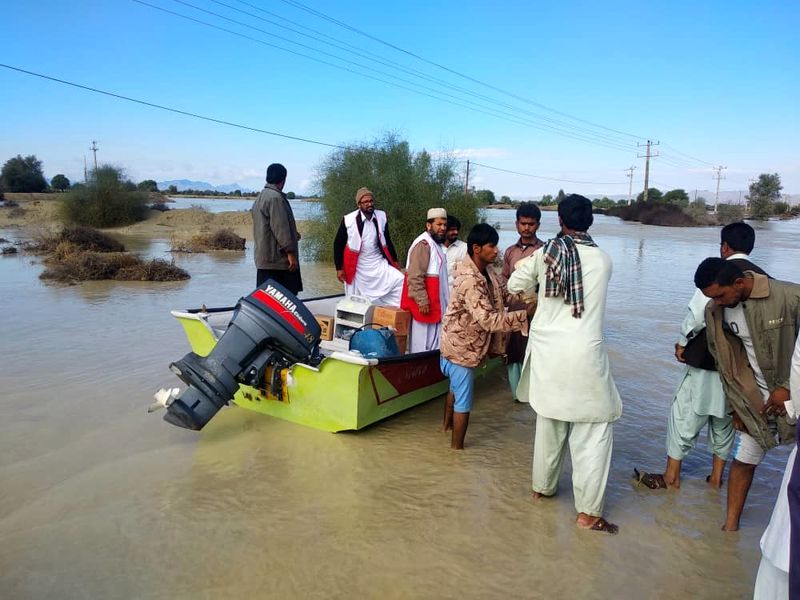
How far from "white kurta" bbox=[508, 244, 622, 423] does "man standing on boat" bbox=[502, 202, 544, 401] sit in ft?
5.53

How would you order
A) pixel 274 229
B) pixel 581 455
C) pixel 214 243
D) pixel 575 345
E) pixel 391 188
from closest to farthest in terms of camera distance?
1. pixel 575 345
2. pixel 581 455
3. pixel 274 229
4. pixel 391 188
5. pixel 214 243

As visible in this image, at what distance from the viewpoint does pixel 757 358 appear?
2.98 m

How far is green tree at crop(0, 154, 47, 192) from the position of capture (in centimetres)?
5641

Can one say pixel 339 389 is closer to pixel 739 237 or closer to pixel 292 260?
pixel 292 260

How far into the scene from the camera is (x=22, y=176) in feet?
186

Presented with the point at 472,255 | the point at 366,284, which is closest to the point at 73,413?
the point at 366,284

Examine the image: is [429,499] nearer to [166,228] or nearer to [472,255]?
[472,255]

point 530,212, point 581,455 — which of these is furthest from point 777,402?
point 530,212

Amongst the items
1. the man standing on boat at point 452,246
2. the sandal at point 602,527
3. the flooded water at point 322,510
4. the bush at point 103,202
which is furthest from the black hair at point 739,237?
the bush at point 103,202

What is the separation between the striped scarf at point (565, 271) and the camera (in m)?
A: 2.95

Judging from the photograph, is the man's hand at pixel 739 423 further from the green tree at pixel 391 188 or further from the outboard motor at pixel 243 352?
the green tree at pixel 391 188

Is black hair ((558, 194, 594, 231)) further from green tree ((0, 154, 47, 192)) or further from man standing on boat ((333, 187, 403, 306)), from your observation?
green tree ((0, 154, 47, 192))

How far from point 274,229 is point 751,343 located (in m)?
3.90

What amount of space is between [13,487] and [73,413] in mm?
1425
